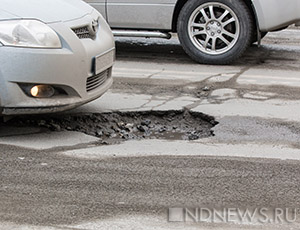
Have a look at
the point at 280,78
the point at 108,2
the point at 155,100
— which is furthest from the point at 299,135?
the point at 108,2

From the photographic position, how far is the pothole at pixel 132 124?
6.09 meters

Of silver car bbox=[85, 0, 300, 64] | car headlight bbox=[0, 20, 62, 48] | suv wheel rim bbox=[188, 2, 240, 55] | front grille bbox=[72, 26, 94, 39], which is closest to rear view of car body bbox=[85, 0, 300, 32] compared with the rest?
silver car bbox=[85, 0, 300, 64]

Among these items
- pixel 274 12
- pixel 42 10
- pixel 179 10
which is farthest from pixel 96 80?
pixel 274 12

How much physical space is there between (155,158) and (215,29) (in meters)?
3.71

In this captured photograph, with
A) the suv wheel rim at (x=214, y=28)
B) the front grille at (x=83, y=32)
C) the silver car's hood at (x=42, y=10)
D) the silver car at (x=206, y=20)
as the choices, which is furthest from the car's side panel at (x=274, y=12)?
the front grille at (x=83, y=32)

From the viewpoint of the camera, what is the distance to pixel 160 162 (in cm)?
517

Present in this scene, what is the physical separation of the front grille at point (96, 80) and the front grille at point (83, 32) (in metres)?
0.36

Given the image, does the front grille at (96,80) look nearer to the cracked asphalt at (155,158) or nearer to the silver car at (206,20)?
the cracked asphalt at (155,158)

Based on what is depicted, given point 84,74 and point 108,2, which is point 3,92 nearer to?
point 84,74

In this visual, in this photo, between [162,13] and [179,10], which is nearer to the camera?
[162,13]

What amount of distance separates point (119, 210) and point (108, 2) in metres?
5.07

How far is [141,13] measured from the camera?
877 centimetres

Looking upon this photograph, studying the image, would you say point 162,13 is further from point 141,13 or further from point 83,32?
point 83,32

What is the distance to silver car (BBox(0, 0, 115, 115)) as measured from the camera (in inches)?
211
